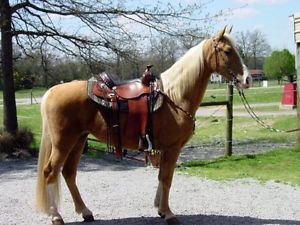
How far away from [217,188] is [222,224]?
6.28ft

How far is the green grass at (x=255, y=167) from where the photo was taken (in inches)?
304

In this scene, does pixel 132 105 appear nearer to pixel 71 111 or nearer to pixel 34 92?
pixel 71 111

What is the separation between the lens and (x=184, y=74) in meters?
4.86

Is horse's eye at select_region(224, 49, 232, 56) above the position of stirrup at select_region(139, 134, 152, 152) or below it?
above

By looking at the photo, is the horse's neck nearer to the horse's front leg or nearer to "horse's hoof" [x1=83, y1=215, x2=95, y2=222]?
the horse's front leg

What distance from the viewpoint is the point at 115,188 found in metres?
7.11

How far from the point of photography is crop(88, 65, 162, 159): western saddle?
15.7 ft

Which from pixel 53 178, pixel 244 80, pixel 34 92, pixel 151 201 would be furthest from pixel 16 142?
pixel 34 92

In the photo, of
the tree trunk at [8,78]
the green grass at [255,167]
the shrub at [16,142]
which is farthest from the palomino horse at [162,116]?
the tree trunk at [8,78]

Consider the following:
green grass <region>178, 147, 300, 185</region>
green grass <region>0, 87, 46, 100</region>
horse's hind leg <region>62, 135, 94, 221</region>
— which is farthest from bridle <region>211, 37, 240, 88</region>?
green grass <region>0, 87, 46, 100</region>

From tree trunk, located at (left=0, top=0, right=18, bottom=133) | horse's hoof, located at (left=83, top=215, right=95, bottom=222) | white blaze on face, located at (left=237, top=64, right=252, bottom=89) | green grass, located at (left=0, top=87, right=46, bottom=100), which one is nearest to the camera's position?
white blaze on face, located at (left=237, top=64, right=252, bottom=89)

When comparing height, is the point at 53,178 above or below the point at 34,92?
above

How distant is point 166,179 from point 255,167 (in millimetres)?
4285

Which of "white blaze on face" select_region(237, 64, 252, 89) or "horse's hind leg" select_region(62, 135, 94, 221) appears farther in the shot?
"horse's hind leg" select_region(62, 135, 94, 221)
